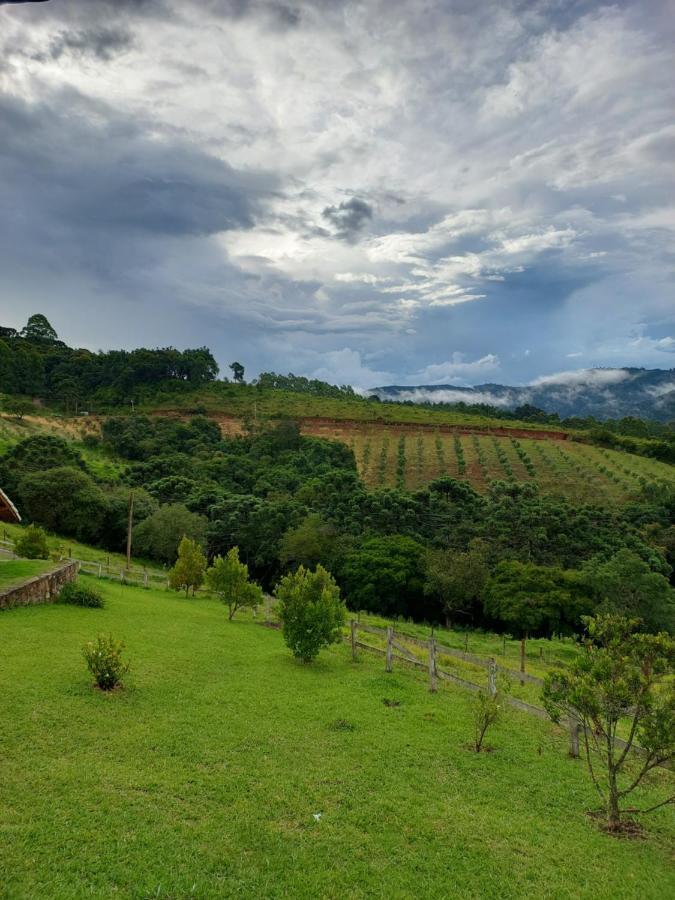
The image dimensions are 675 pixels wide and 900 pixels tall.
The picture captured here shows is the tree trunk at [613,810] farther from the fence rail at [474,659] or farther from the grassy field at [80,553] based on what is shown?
the grassy field at [80,553]

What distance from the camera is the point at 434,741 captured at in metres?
11.2

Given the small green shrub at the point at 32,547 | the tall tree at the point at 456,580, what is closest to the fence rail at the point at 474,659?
the small green shrub at the point at 32,547

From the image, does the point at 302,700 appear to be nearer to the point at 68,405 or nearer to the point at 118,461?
the point at 118,461

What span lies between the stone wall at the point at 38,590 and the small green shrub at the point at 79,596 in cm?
26

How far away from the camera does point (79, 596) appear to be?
20.8 m

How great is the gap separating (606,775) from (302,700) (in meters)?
6.47

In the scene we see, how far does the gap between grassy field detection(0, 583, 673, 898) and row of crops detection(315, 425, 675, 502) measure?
51.7 m

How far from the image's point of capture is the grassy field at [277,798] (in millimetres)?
6309

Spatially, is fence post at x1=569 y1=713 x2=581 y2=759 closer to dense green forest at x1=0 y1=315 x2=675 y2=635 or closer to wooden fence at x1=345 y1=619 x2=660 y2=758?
wooden fence at x1=345 y1=619 x2=660 y2=758

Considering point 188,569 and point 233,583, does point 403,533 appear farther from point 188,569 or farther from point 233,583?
point 233,583

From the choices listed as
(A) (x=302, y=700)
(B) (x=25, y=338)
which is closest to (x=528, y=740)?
(A) (x=302, y=700)

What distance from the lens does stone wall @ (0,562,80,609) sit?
17.5m

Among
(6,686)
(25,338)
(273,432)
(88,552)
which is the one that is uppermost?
(25,338)

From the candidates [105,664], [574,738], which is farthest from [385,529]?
[105,664]
